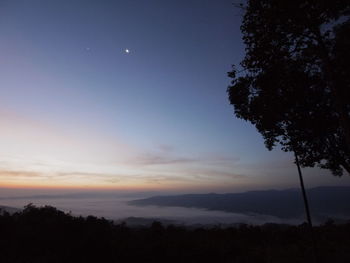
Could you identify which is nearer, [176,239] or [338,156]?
[338,156]

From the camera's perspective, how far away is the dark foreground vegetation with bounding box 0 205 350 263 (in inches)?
528

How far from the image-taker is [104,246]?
1415 centimetres

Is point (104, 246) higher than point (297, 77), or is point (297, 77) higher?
point (297, 77)

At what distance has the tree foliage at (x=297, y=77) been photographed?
415 inches

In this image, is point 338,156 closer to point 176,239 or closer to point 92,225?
point 176,239

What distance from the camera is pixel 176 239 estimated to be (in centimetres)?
1714

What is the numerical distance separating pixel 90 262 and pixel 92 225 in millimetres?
4271

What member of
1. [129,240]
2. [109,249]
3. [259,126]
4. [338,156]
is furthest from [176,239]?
[338,156]

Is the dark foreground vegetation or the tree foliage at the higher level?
the tree foliage

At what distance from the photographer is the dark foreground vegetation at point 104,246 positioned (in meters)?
13.4

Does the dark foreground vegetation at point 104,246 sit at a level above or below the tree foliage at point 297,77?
below

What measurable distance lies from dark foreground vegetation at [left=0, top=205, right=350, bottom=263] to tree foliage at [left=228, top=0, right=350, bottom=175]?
5188 mm

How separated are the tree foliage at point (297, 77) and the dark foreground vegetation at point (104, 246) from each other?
204 inches

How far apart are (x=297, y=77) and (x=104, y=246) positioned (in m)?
10.7
